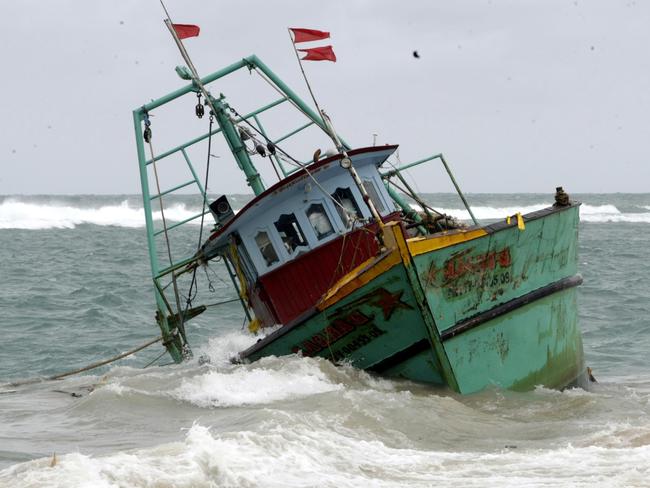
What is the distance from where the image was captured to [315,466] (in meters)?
7.40

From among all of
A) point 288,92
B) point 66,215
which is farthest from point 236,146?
point 66,215

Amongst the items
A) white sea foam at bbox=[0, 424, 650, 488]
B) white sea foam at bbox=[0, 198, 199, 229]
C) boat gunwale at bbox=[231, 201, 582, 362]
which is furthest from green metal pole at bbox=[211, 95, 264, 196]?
white sea foam at bbox=[0, 198, 199, 229]

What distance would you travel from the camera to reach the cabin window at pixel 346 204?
12430 millimetres

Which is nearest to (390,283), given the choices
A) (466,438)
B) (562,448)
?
(466,438)

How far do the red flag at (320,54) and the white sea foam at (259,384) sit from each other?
400 centimetres

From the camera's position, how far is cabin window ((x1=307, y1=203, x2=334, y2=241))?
40.7 feet

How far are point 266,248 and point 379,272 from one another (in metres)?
2.73

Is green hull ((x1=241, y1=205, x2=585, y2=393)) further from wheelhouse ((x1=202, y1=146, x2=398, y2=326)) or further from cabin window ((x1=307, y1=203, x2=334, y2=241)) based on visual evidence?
cabin window ((x1=307, y1=203, x2=334, y2=241))

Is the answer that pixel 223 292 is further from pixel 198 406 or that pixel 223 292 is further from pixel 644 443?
pixel 644 443

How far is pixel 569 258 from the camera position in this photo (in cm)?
1338

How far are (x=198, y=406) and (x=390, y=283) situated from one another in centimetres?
251

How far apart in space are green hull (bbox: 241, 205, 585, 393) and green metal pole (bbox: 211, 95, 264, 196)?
3.30 m

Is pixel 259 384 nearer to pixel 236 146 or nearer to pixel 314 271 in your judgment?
pixel 314 271

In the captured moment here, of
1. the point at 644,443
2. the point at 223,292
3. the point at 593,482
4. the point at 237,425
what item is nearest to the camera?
the point at 593,482
